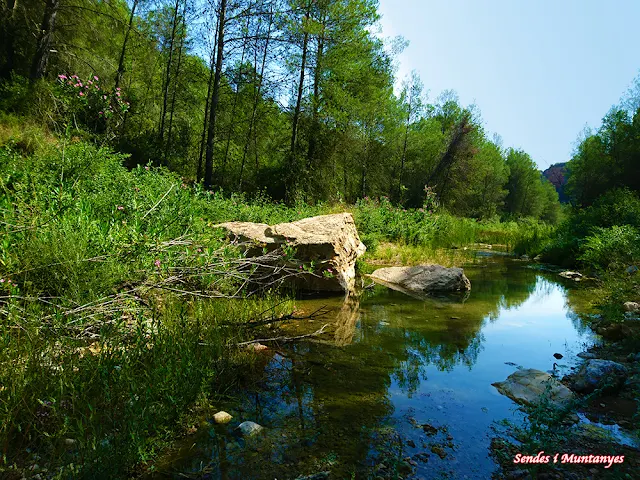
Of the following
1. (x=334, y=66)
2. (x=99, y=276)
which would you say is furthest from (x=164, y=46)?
(x=99, y=276)

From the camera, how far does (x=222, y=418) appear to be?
2.64 meters

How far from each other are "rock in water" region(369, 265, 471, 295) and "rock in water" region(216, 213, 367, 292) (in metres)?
1.35

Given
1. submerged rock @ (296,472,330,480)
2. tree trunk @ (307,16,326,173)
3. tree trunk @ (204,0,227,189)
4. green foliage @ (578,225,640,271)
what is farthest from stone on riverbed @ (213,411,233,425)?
tree trunk @ (307,16,326,173)

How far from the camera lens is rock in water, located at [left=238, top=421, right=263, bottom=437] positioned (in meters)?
2.48

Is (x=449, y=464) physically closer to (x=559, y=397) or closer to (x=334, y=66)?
(x=559, y=397)

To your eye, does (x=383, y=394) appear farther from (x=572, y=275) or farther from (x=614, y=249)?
(x=572, y=275)

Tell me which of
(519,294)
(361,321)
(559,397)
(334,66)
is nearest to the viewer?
(559,397)

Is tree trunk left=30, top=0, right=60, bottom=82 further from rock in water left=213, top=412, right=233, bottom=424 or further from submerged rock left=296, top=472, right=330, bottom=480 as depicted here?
submerged rock left=296, top=472, right=330, bottom=480

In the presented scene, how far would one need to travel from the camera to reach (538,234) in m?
16.2

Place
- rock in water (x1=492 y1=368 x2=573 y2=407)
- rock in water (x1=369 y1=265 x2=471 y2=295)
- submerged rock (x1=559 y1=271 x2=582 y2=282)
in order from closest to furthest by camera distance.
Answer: rock in water (x1=492 y1=368 x2=573 y2=407), rock in water (x1=369 y1=265 x2=471 y2=295), submerged rock (x1=559 y1=271 x2=582 y2=282)

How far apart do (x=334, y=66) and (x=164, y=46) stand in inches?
399

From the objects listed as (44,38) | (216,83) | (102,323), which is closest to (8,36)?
(44,38)

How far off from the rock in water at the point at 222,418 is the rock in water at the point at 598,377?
10.0ft

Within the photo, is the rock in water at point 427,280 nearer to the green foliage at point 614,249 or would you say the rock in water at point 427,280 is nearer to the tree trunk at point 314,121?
the green foliage at point 614,249
